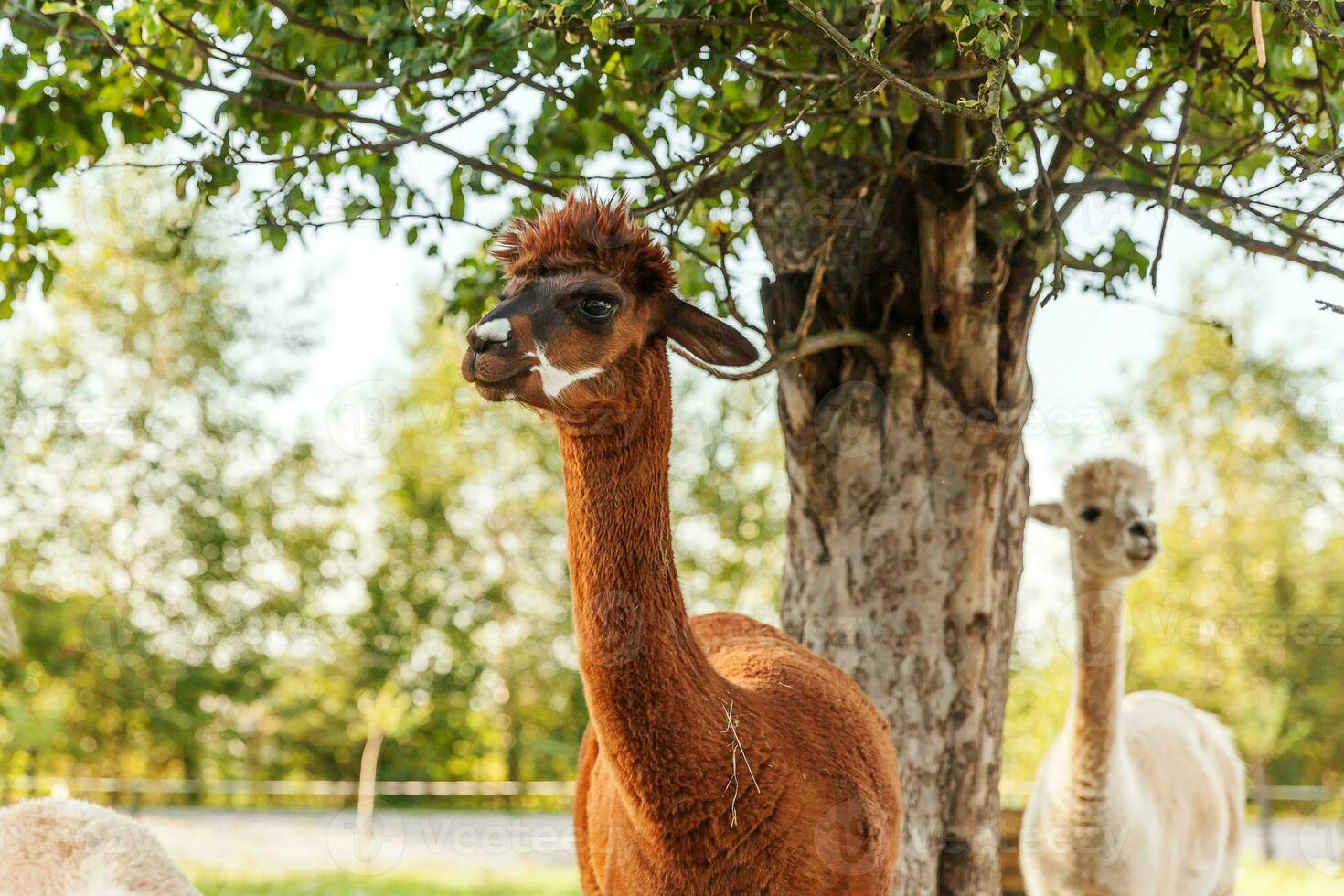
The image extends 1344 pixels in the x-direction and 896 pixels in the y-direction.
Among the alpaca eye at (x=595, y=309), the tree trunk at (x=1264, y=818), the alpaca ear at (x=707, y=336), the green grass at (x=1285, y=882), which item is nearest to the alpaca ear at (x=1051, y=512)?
the alpaca ear at (x=707, y=336)

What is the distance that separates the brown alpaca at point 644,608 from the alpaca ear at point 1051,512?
9.74ft

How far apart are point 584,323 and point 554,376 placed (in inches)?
6.1

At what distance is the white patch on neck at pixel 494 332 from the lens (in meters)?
2.58

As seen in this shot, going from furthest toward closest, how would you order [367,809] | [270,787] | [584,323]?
[270,787], [367,809], [584,323]

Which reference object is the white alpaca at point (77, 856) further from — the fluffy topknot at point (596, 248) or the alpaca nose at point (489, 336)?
the fluffy topknot at point (596, 248)

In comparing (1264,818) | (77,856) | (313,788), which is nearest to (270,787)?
(313,788)

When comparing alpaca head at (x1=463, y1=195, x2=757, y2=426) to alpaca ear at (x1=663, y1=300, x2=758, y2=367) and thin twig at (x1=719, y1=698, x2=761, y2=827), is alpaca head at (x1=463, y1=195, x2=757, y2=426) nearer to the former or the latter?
alpaca ear at (x1=663, y1=300, x2=758, y2=367)

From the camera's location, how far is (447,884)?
13.5 m

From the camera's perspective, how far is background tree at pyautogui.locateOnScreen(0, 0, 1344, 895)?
4098 mm

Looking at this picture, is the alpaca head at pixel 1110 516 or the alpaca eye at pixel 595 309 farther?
the alpaca head at pixel 1110 516

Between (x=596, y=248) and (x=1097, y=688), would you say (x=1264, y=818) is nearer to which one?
(x=1097, y=688)

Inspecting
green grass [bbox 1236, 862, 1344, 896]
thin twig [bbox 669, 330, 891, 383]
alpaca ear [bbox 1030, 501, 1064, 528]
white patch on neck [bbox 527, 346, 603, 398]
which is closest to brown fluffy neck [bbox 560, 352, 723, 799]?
white patch on neck [bbox 527, 346, 603, 398]

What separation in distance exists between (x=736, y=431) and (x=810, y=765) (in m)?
17.7

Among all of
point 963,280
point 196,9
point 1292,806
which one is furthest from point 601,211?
point 1292,806
